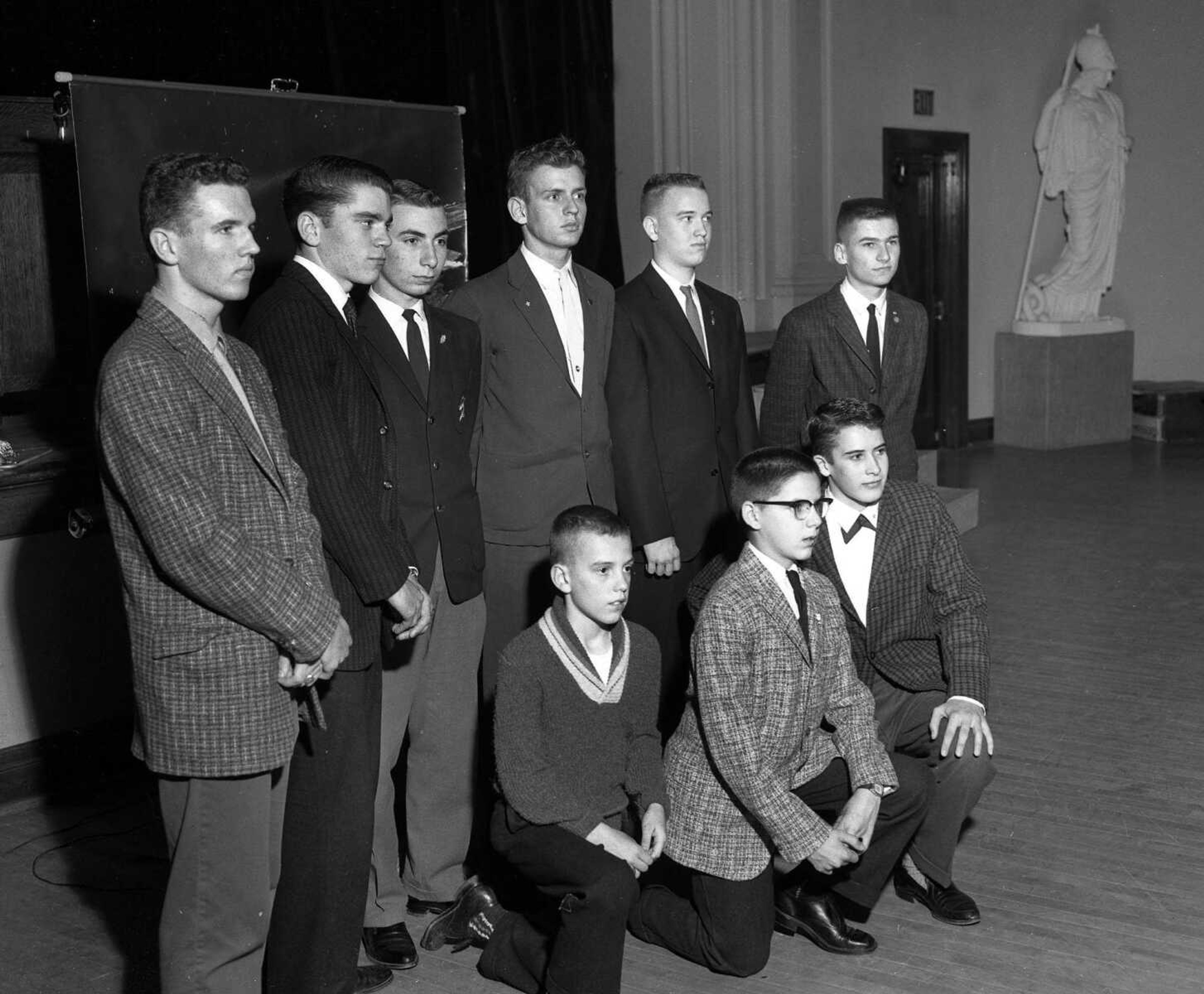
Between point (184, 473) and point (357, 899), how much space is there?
902 millimetres

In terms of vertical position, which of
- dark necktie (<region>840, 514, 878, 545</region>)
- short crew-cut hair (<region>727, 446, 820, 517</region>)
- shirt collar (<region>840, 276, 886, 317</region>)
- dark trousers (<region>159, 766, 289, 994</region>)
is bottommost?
dark trousers (<region>159, 766, 289, 994</region>)

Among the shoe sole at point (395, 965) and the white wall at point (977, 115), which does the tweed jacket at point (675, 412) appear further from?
the white wall at point (977, 115)

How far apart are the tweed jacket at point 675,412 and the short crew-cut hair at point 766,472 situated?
20.5 inches

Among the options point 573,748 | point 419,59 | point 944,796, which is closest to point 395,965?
point 573,748

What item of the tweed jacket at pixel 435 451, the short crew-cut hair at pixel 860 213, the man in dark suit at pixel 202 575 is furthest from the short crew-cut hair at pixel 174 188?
the short crew-cut hair at pixel 860 213

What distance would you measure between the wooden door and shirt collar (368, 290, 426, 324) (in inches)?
268

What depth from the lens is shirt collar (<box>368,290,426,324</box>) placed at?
9.95 ft

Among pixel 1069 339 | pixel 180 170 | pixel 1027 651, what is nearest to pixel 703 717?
pixel 180 170

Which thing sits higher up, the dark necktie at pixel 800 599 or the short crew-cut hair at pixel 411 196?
the short crew-cut hair at pixel 411 196

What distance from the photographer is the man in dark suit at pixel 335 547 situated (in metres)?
2.61

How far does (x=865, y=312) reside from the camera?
393 cm

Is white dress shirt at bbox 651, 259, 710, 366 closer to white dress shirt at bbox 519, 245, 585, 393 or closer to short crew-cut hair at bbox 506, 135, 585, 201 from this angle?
white dress shirt at bbox 519, 245, 585, 393

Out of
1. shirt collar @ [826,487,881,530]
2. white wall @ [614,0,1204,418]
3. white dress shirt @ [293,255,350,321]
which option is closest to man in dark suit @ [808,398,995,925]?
shirt collar @ [826,487,881,530]

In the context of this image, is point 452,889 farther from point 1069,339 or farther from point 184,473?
point 1069,339
